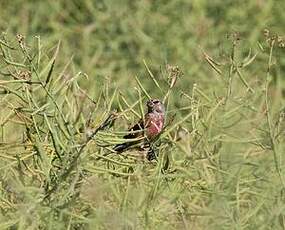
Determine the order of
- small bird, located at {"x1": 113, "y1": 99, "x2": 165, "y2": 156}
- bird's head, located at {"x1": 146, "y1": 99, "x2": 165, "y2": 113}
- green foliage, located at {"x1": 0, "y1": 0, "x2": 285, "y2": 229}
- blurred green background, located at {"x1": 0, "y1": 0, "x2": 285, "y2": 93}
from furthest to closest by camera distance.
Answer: blurred green background, located at {"x1": 0, "y1": 0, "x2": 285, "y2": 93}, bird's head, located at {"x1": 146, "y1": 99, "x2": 165, "y2": 113}, small bird, located at {"x1": 113, "y1": 99, "x2": 165, "y2": 156}, green foliage, located at {"x1": 0, "y1": 0, "x2": 285, "y2": 229}

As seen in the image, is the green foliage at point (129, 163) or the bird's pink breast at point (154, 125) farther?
the bird's pink breast at point (154, 125)

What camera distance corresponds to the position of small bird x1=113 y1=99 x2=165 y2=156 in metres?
3.10

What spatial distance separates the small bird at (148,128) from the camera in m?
3.10

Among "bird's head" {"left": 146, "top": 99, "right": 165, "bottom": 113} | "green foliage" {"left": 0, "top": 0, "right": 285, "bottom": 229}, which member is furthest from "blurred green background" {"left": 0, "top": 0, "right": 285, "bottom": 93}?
"bird's head" {"left": 146, "top": 99, "right": 165, "bottom": 113}

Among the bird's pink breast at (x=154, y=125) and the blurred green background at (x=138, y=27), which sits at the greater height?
the blurred green background at (x=138, y=27)

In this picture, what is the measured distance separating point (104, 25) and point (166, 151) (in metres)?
3.69

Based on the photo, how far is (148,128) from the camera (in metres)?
3.11

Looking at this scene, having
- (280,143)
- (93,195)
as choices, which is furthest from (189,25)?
(93,195)

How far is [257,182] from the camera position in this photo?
10.4 feet

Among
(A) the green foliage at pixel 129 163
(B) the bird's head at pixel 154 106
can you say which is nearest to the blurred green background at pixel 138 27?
(A) the green foliage at pixel 129 163

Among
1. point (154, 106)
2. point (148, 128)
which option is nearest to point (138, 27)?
point (154, 106)

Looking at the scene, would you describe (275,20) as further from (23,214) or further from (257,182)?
(23,214)

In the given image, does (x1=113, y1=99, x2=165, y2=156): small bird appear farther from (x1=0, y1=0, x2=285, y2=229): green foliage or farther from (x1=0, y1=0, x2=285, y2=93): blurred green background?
(x1=0, y1=0, x2=285, y2=93): blurred green background

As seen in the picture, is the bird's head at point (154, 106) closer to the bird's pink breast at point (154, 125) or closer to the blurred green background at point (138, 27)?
the bird's pink breast at point (154, 125)
